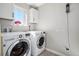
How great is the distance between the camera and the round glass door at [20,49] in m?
0.89

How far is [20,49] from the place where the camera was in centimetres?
99

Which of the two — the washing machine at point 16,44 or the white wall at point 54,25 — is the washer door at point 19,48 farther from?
the white wall at point 54,25

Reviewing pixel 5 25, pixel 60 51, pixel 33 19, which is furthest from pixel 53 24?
pixel 5 25

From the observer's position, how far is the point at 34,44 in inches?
42.3

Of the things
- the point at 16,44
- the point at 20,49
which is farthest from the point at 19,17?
the point at 20,49

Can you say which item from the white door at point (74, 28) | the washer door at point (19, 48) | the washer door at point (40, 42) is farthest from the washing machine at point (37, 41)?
the white door at point (74, 28)

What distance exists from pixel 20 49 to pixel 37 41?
291 millimetres

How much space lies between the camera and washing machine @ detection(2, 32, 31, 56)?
0.76 metres

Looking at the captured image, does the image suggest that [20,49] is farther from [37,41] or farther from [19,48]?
[37,41]

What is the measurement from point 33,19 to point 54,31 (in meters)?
0.37

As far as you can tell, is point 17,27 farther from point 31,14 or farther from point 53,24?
point 53,24

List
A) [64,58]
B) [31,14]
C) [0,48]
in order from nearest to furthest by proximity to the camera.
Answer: [0,48] < [64,58] < [31,14]

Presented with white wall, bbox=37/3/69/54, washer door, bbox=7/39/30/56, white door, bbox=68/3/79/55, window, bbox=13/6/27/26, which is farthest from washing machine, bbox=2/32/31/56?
white door, bbox=68/3/79/55

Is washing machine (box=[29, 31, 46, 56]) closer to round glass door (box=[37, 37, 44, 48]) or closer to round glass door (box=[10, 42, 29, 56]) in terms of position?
round glass door (box=[37, 37, 44, 48])
